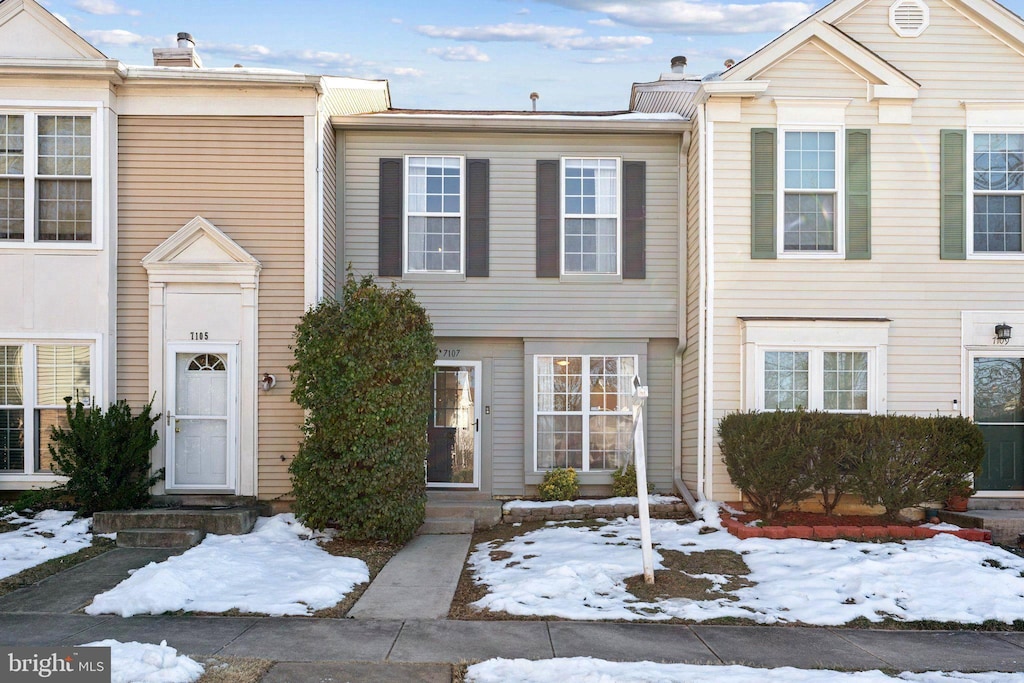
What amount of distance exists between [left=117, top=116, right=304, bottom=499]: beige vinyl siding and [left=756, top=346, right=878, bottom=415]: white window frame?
18.9 feet

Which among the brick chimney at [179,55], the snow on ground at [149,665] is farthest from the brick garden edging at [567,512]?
the brick chimney at [179,55]

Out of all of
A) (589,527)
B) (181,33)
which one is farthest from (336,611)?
(181,33)

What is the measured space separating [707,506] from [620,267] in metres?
3.43

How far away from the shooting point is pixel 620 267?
484 inches

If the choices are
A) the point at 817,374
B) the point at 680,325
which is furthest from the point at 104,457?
the point at 817,374

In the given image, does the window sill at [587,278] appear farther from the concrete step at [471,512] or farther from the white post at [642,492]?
the white post at [642,492]

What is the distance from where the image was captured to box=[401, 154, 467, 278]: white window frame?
1221cm

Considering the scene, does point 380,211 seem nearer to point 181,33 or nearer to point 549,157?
point 549,157

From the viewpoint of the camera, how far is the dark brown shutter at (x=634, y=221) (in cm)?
1230

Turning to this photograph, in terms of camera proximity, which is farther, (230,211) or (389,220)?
(389,220)

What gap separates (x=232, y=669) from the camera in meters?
5.82

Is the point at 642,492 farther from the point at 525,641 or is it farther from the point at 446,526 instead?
the point at 446,526

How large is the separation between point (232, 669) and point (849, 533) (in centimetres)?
693

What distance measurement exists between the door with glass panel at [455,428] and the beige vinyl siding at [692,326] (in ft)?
9.28
